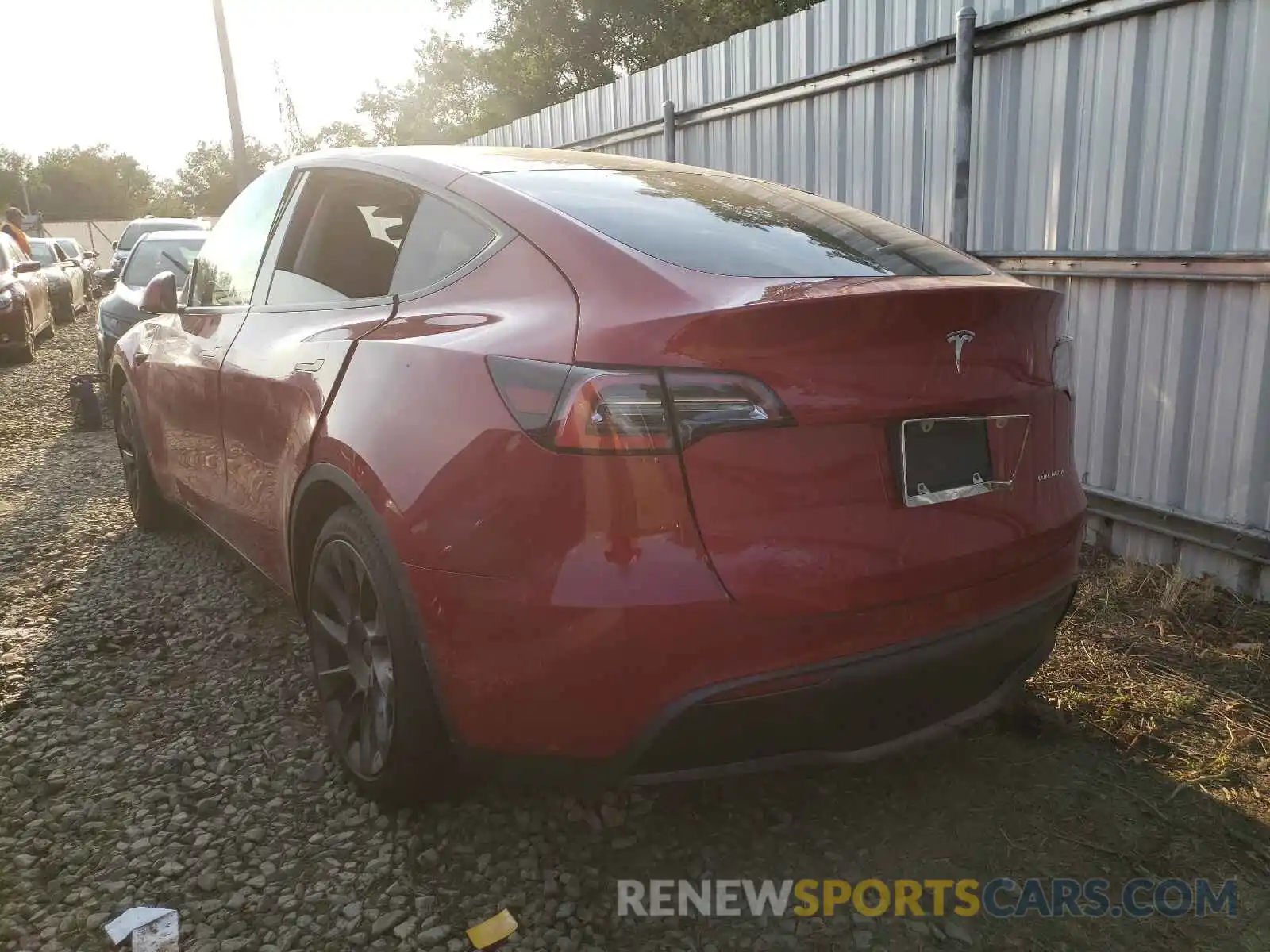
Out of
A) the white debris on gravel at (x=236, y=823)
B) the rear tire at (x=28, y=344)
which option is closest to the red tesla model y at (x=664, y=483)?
the white debris on gravel at (x=236, y=823)

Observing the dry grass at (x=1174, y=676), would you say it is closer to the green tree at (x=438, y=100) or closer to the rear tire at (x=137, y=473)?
the rear tire at (x=137, y=473)

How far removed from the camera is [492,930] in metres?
2.07

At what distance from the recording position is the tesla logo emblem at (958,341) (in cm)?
201

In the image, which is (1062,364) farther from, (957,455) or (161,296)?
(161,296)

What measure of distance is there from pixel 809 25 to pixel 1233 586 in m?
3.58

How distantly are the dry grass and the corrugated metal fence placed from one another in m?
0.26

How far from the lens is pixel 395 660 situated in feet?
7.15

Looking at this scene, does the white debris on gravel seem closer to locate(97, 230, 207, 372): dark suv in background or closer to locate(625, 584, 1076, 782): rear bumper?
locate(625, 584, 1076, 782): rear bumper

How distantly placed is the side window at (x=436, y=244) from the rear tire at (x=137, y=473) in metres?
2.70

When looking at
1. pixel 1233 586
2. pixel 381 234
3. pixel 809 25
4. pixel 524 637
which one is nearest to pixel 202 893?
pixel 524 637

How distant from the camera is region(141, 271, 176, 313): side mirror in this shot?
3953 millimetres

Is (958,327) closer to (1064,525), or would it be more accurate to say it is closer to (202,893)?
(1064,525)

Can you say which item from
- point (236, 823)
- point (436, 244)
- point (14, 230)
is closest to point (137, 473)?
point (236, 823)

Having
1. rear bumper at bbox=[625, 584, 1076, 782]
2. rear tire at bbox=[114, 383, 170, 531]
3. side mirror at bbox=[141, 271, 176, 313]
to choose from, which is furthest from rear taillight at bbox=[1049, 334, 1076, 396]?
rear tire at bbox=[114, 383, 170, 531]
